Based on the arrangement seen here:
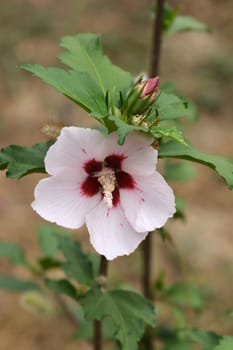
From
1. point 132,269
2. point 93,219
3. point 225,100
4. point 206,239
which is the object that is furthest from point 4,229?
point 93,219

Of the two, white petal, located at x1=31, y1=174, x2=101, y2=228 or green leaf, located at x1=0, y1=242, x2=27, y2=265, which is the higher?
white petal, located at x1=31, y1=174, x2=101, y2=228

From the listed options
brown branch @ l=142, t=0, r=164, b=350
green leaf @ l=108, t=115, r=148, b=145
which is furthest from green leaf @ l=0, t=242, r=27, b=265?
green leaf @ l=108, t=115, r=148, b=145

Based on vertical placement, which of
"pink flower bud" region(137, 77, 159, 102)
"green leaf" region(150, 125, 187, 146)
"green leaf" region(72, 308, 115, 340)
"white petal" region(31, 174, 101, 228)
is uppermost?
"pink flower bud" region(137, 77, 159, 102)

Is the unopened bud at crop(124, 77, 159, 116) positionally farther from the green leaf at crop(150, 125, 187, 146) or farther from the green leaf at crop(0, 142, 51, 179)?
the green leaf at crop(0, 142, 51, 179)

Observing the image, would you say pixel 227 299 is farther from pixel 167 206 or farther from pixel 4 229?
pixel 167 206

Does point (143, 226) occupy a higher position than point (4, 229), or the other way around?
point (143, 226)

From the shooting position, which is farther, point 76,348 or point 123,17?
point 123,17

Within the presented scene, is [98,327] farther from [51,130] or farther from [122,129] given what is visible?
[122,129]

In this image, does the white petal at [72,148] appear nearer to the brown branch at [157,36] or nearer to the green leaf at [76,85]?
the green leaf at [76,85]
